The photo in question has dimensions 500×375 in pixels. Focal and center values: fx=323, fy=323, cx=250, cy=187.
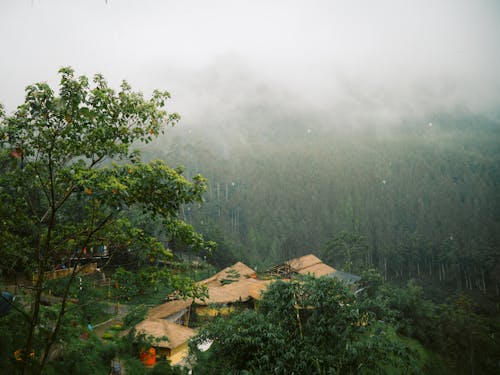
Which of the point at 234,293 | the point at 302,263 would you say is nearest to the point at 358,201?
the point at 302,263

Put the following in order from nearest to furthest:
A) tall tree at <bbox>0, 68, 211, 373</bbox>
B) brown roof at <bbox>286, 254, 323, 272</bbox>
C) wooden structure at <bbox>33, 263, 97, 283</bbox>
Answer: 1. tall tree at <bbox>0, 68, 211, 373</bbox>
2. wooden structure at <bbox>33, 263, 97, 283</bbox>
3. brown roof at <bbox>286, 254, 323, 272</bbox>

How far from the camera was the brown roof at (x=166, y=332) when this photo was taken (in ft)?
41.3

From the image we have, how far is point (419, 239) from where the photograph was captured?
49.9 metres

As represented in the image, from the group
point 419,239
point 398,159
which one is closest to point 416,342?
point 419,239

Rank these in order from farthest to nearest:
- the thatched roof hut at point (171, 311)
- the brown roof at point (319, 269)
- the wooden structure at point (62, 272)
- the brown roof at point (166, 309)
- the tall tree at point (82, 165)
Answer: the brown roof at point (319, 269)
the thatched roof hut at point (171, 311)
the brown roof at point (166, 309)
the wooden structure at point (62, 272)
the tall tree at point (82, 165)

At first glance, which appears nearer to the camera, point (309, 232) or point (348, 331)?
point (348, 331)

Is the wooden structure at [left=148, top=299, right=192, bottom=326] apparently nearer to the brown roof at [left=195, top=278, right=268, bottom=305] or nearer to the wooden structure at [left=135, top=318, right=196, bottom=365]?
the brown roof at [left=195, top=278, right=268, bottom=305]

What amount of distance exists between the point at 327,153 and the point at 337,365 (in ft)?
438

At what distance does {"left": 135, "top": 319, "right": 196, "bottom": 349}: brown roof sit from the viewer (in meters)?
12.6

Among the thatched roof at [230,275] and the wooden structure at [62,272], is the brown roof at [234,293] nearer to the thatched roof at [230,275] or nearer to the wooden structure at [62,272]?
the thatched roof at [230,275]

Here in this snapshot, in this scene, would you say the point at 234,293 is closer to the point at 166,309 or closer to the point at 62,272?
the point at 166,309

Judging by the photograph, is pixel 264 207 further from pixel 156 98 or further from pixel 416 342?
pixel 156 98

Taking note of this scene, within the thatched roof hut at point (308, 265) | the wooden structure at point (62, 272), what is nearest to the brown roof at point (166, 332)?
the wooden structure at point (62, 272)

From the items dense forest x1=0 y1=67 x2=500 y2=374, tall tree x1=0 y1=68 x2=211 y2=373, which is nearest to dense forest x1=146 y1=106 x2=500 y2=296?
dense forest x1=0 y1=67 x2=500 y2=374
